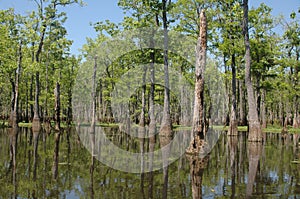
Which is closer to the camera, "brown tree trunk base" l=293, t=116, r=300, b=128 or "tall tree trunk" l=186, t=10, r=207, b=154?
"tall tree trunk" l=186, t=10, r=207, b=154

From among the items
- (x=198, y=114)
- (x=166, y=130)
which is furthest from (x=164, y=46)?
(x=198, y=114)

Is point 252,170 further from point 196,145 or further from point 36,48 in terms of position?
point 36,48

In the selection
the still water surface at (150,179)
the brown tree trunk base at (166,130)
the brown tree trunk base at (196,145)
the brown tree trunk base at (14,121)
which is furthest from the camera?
the brown tree trunk base at (14,121)

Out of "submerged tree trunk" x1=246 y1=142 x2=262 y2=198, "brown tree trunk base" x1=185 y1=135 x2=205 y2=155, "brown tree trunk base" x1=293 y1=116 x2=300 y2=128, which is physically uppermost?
"brown tree trunk base" x1=293 y1=116 x2=300 y2=128

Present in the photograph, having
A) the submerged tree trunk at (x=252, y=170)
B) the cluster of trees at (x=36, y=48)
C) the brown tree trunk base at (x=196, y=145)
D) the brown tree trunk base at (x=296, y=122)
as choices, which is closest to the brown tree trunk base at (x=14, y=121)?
the cluster of trees at (x=36, y=48)

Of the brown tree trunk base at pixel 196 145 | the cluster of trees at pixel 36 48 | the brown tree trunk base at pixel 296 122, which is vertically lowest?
the brown tree trunk base at pixel 196 145

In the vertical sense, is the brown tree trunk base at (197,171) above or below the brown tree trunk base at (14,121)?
below

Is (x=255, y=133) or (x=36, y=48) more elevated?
(x=36, y=48)

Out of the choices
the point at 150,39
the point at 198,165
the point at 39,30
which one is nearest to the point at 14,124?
the point at 39,30

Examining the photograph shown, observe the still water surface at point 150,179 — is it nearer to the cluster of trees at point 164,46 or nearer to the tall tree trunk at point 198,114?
the tall tree trunk at point 198,114

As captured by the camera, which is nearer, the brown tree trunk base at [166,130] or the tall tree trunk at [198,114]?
the tall tree trunk at [198,114]

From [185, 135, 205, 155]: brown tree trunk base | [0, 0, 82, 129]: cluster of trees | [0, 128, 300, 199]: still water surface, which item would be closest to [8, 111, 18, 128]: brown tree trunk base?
[0, 0, 82, 129]: cluster of trees

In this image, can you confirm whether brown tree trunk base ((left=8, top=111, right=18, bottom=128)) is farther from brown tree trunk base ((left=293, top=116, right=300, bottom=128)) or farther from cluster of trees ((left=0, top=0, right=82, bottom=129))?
brown tree trunk base ((left=293, top=116, right=300, bottom=128))

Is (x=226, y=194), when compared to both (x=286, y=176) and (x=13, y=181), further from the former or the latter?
(x=13, y=181)
